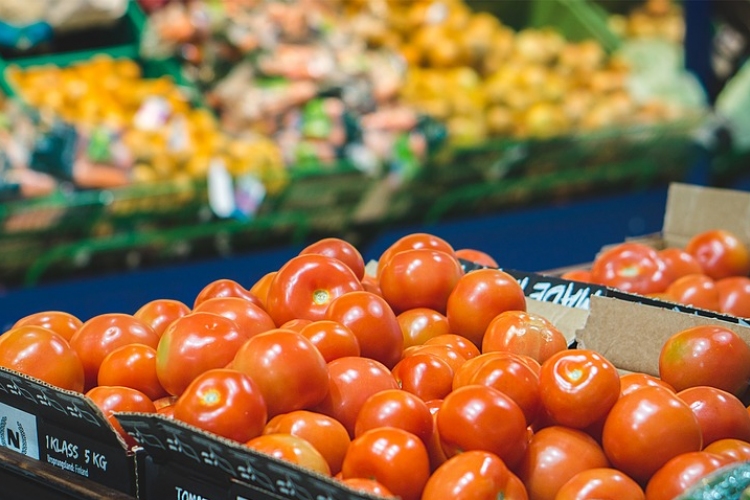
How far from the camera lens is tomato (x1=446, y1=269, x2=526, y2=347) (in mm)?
1688

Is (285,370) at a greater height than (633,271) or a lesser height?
greater

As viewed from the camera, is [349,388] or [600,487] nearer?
[600,487]

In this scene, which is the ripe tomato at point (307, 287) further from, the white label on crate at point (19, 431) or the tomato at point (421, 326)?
the white label on crate at point (19, 431)

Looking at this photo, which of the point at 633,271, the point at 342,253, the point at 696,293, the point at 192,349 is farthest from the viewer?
the point at 633,271

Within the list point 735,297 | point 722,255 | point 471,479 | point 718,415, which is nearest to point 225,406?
point 471,479

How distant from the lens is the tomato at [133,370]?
1501mm

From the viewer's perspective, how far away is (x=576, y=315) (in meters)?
1.87

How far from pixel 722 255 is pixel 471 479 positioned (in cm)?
139

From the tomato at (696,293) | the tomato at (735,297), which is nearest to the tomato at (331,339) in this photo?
the tomato at (696,293)

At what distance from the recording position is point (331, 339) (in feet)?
4.92

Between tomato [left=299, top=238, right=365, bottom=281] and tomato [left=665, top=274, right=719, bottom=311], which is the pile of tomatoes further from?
tomato [left=665, top=274, right=719, bottom=311]

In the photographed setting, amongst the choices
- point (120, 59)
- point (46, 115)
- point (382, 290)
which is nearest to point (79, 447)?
point (382, 290)

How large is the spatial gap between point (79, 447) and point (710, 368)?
3.05ft

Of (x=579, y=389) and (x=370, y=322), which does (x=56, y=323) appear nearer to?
(x=370, y=322)
